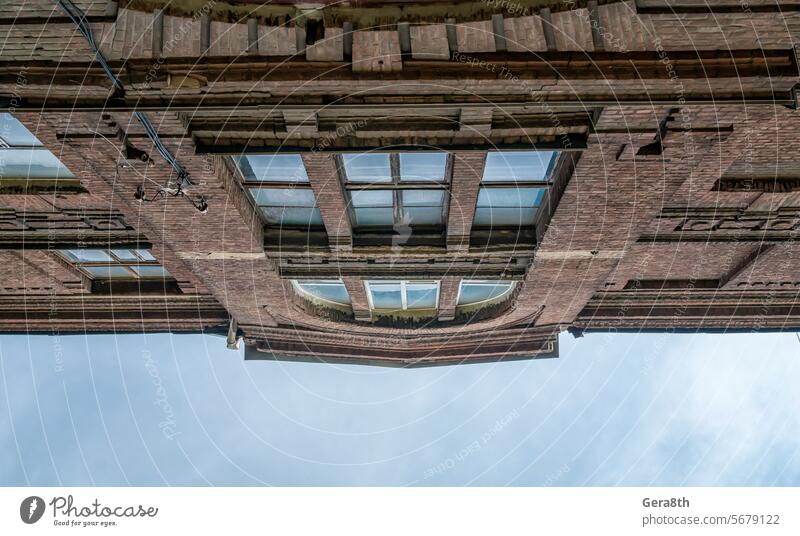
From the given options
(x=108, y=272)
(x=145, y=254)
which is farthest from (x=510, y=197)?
(x=108, y=272)

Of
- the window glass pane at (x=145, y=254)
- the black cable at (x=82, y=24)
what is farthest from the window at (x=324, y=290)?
the black cable at (x=82, y=24)

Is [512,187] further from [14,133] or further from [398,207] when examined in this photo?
[14,133]

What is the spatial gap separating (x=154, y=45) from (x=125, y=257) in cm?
704

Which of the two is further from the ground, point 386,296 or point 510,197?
point 386,296

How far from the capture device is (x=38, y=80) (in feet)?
19.6

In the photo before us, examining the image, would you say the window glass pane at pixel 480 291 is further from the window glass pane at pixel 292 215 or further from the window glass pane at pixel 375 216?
the window glass pane at pixel 292 215

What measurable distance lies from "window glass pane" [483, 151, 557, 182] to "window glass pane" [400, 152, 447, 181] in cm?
67

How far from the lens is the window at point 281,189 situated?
310 inches

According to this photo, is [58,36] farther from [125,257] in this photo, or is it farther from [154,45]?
[125,257]

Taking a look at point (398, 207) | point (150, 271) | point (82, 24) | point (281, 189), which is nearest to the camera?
point (82, 24)

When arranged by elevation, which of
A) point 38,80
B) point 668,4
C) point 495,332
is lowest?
point 38,80

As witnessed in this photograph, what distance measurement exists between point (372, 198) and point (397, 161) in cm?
117

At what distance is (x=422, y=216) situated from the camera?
9.35m

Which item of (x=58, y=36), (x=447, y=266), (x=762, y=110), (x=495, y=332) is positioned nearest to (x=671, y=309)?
(x=495, y=332)
